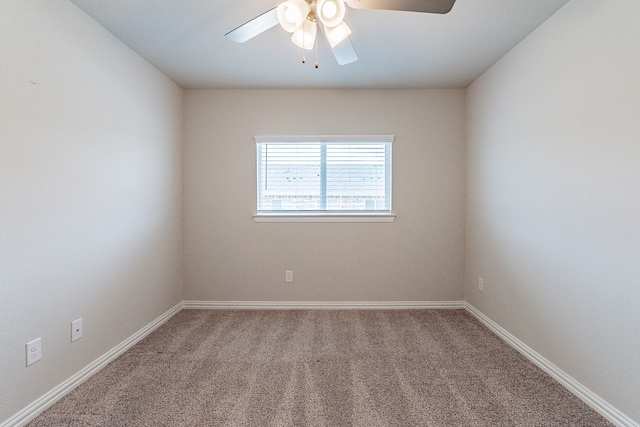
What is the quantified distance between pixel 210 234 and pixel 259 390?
5.94ft

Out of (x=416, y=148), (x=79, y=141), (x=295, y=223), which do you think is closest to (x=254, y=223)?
(x=295, y=223)

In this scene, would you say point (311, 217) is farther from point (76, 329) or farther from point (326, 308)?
point (76, 329)

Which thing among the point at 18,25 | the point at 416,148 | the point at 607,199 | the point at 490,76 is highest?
the point at 490,76

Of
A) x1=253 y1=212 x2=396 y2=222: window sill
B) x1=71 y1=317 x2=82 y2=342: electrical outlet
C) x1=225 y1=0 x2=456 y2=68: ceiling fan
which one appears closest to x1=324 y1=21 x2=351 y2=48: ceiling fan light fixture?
x1=225 y1=0 x2=456 y2=68: ceiling fan

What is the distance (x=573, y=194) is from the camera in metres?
1.77

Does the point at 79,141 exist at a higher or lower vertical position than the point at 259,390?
higher

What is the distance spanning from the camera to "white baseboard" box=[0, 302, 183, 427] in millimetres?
1489

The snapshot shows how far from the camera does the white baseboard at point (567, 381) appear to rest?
59.1 inches

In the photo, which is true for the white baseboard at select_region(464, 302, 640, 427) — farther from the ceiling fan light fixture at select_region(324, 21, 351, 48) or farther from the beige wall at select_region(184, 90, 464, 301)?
the ceiling fan light fixture at select_region(324, 21, 351, 48)

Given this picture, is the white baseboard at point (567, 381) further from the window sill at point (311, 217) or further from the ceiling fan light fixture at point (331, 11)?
the ceiling fan light fixture at point (331, 11)

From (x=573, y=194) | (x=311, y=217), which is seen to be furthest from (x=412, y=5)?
(x=311, y=217)

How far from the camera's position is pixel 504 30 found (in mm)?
2064

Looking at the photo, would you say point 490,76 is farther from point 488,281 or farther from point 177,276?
point 177,276

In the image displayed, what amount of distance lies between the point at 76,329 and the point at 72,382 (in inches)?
12.0
